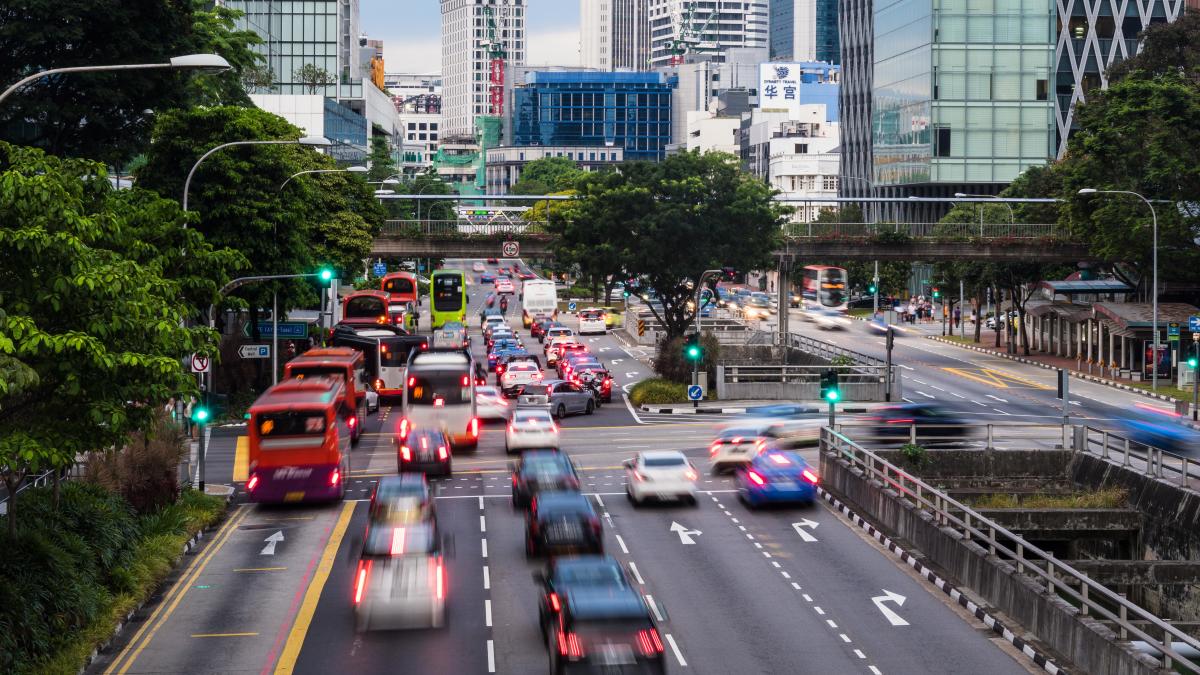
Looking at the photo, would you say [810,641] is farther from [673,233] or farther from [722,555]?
[673,233]

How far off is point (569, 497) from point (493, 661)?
8.23m

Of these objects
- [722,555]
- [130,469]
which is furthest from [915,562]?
[130,469]

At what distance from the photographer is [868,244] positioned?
90812 millimetres

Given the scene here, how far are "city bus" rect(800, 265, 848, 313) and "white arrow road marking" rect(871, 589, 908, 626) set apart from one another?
11189cm

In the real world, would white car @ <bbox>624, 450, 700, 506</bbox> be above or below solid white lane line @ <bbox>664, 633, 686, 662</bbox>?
above

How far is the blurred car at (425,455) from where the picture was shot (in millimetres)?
47250

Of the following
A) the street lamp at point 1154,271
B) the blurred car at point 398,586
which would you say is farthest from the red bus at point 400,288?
the blurred car at point 398,586

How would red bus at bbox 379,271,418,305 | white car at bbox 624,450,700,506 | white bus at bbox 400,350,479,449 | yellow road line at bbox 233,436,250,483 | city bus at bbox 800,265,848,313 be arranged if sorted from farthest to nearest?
city bus at bbox 800,265,848,313 → red bus at bbox 379,271,418,305 → white bus at bbox 400,350,479,449 → yellow road line at bbox 233,436,250,483 → white car at bbox 624,450,700,506

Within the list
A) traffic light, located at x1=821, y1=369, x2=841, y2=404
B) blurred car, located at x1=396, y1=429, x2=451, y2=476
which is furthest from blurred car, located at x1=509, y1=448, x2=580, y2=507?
traffic light, located at x1=821, y1=369, x2=841, y2=404

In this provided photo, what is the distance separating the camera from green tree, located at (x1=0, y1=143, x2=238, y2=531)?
23.2m

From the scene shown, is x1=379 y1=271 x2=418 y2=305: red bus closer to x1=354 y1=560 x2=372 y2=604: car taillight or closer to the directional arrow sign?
the directional arrow sign

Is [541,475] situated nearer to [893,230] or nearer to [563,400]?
[563,400]

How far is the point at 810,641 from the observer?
27.1 m

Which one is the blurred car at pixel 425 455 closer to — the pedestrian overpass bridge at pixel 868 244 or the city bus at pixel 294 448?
the city bus at pixel 294 448
